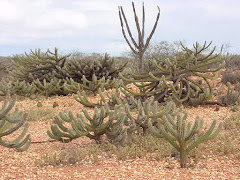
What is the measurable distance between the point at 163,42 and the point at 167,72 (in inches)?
661

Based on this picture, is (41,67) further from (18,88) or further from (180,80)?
(180,80)

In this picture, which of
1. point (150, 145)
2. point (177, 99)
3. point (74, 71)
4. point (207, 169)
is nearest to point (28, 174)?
point (150, 145)

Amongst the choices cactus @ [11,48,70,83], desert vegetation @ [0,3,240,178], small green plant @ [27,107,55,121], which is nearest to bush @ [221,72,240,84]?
desert vegetation @ [0,3,240,178]

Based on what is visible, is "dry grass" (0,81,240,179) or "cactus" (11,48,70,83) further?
"cactus" (11,48,70,83)

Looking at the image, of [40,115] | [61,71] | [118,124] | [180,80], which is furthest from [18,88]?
[118,124]

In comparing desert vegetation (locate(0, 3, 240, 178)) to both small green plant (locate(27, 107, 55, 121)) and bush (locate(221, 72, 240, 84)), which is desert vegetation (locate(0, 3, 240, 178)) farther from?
bush (locate(221, 72, 240, 84))

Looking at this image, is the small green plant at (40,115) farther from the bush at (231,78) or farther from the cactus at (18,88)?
the bush at (231,78)

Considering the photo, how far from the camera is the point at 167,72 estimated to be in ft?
30.7

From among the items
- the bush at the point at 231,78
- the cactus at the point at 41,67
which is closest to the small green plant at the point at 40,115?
the cactus at the point at 41,67

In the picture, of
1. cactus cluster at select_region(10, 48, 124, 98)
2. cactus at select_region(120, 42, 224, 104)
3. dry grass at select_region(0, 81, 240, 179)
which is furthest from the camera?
cactus cluster at select_region(10, 48, 124, 98)

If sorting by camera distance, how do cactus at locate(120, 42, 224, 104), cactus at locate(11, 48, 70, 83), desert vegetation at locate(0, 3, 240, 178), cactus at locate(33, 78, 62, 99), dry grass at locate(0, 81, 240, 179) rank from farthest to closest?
cactus at locate(11, 48, 70, 83) → cactus at locate(33, 78, 62, 99) → cactus at locate(120, 42, 224, 104) → desert vegetation at locate(0, 3, 240, 178) → dry grass at locate(0, 81, 240, 179)

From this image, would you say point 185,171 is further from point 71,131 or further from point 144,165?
point 71,131

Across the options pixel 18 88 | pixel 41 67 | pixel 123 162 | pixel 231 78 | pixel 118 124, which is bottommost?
pixel 123 162

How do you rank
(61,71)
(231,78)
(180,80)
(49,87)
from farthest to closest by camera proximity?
(231,78) → (61,71) → (49,87) → (180,80)
